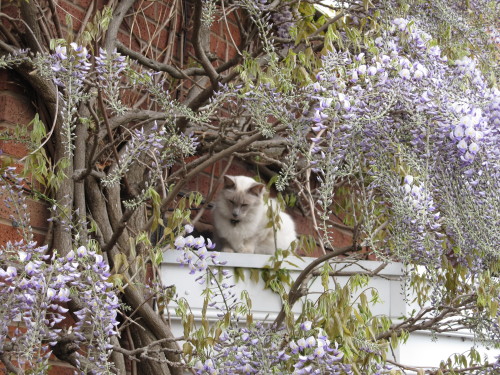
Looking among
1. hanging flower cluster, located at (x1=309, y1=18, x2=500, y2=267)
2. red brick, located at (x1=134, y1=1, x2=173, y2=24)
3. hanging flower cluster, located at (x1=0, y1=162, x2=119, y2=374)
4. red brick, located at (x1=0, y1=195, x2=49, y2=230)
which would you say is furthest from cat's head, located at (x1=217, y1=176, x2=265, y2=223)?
hanging flower cluster, located at (x1=0, y1=162, x2=119, y2=374)

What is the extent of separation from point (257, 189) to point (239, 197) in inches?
5.6

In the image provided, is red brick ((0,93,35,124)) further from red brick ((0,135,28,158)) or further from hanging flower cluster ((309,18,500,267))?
hanging flower cluster ((309,18,500,267))

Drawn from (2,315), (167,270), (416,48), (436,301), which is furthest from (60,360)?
(416,48)

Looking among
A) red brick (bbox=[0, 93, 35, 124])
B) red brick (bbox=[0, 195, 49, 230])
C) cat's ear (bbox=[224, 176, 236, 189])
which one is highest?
red brick (bbox=[0, 93, 35, 124])

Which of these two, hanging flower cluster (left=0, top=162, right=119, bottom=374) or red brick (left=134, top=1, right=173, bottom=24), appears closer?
hanging flower cluster (left=0, top=162, right=119, bottom=374)

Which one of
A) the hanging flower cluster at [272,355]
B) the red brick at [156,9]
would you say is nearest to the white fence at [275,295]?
the hanging flower cluster at [272,355]

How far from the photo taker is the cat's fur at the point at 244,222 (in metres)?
3.48

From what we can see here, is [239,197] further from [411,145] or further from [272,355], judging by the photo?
[272,355]

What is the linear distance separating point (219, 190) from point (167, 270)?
943 mm

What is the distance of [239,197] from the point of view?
345 centimetres

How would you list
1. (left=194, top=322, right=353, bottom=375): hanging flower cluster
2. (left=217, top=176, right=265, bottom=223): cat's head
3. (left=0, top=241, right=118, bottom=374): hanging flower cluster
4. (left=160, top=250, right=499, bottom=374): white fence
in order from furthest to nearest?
(left=217, top=176, right=265, bottom=223): cat's head
(left=160, top=250, right=499, bottom=374): white fence
(left=194, top=322, right=353, bottom=375): hanging flower cluster
(left=0, top=241, right=118, bottom=374): hanging flower cluster

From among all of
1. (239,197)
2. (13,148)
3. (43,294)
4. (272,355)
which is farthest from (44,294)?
(239,197)

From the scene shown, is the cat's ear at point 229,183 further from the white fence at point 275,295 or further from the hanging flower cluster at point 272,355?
the hanging flower cluster at point 272,355

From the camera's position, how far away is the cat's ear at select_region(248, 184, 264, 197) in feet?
11.6
